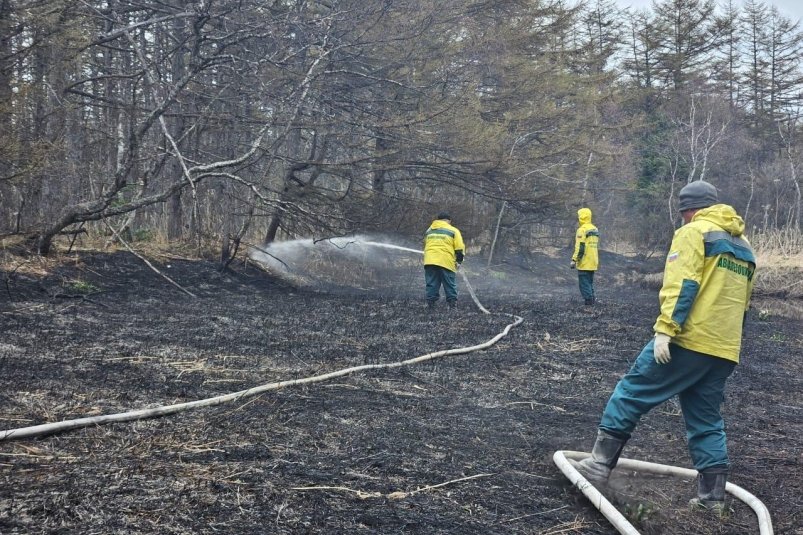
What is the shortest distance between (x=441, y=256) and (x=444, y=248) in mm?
142

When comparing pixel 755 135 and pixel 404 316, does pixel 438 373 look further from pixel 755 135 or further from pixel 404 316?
pixel 755 135

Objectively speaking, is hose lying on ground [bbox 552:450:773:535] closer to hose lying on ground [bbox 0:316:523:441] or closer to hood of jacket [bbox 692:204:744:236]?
hood of jacket [bbox 692:204:744:236]

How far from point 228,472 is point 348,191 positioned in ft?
37.1

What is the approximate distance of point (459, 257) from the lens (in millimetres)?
12250

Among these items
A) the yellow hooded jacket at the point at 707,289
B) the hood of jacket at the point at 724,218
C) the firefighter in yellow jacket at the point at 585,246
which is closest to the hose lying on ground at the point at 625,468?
the yellow hooded jacket at the point at 707,289

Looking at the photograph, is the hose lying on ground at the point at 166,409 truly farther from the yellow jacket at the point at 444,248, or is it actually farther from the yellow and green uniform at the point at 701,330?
the yellow jacket at the point at 444,248

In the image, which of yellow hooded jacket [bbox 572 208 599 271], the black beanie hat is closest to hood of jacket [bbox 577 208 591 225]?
yellow hooded jacket [bbox 572 208 599 271]

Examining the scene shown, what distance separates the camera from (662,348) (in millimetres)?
3916

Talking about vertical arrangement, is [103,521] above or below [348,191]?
below

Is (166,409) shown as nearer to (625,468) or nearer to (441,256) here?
(625,468)

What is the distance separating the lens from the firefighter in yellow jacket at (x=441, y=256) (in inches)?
478

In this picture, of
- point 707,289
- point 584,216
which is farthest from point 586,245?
point 707,289

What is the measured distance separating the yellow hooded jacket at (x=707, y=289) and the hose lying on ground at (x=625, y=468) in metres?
0.76

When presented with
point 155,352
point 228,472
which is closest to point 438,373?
point 155,352
